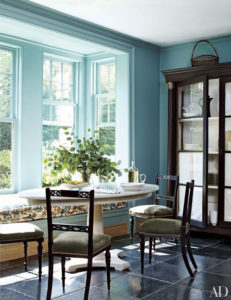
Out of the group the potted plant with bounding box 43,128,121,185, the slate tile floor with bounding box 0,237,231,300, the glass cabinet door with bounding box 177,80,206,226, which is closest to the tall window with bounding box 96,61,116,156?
the glass cabinet door with bounding box 177,80,206,226

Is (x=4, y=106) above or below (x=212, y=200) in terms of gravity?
above

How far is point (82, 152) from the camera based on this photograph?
395cm

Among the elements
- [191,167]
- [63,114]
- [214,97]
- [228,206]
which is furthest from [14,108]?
[228,206]

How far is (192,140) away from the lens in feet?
18.6

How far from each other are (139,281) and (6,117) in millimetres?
2882

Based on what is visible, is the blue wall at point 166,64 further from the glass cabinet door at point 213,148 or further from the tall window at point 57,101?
the tall window at point 57,101

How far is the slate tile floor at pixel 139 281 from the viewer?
133 inches

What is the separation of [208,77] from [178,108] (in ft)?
2.06

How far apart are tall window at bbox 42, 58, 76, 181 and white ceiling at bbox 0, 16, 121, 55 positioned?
321 mm

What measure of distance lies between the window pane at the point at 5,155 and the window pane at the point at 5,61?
0.72 metres

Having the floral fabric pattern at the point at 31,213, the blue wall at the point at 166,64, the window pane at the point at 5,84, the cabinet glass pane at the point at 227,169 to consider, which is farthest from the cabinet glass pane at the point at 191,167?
the window pane at the point at 5,84

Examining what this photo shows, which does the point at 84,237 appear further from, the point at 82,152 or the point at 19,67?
the point at 19,67

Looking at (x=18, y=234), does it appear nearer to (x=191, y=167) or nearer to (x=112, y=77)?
(x=191, y=167)

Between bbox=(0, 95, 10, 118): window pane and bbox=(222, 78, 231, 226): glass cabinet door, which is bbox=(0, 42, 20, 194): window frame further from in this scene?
bbox=(222, 78, 231, 226): glass cabinet door
